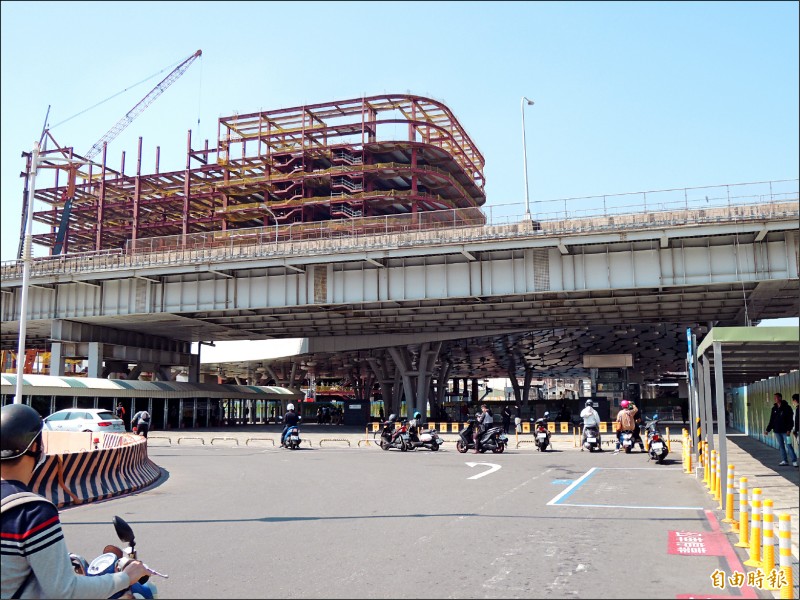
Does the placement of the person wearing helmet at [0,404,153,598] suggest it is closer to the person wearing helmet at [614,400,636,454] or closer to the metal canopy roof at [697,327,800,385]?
the metal canopy roof at [697,327,800,385]

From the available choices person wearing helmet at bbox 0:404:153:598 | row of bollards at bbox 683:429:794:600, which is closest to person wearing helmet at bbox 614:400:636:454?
row of bollards at bbox 683:429:794:600

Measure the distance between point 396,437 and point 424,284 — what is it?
14.8m

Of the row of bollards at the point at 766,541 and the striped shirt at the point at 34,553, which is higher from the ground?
the striped shirt at the point at 34,553

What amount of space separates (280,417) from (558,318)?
29824 millimetres

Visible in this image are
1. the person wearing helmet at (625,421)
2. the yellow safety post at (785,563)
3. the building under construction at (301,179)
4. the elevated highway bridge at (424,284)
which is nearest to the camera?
the yellow safety post at (785,563)

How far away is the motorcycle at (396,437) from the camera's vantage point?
2703cm

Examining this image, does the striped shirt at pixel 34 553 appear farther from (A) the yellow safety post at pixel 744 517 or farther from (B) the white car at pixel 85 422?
(B) the white car at pixel 85 422

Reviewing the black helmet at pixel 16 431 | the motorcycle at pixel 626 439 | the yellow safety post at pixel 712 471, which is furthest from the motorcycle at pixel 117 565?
the motorcycle at pixel 626 439

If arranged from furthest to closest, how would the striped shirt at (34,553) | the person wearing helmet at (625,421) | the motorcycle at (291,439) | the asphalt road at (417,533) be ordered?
the motorcycle at (291,439) < the person wearing helmet at (625,421) < the asphalt road at (417,533) < the striped shirt at (34,553)

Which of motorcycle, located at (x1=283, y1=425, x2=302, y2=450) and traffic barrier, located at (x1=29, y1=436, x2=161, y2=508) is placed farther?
motorcycle, located at (x1=283, y1=425, x2=302, y2=450)

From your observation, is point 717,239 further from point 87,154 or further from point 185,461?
point 87,154

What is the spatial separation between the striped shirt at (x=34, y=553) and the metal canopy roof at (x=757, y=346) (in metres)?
7.42

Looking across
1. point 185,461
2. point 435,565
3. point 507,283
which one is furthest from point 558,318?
point 435,565

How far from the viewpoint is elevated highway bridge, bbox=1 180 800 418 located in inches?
1379
